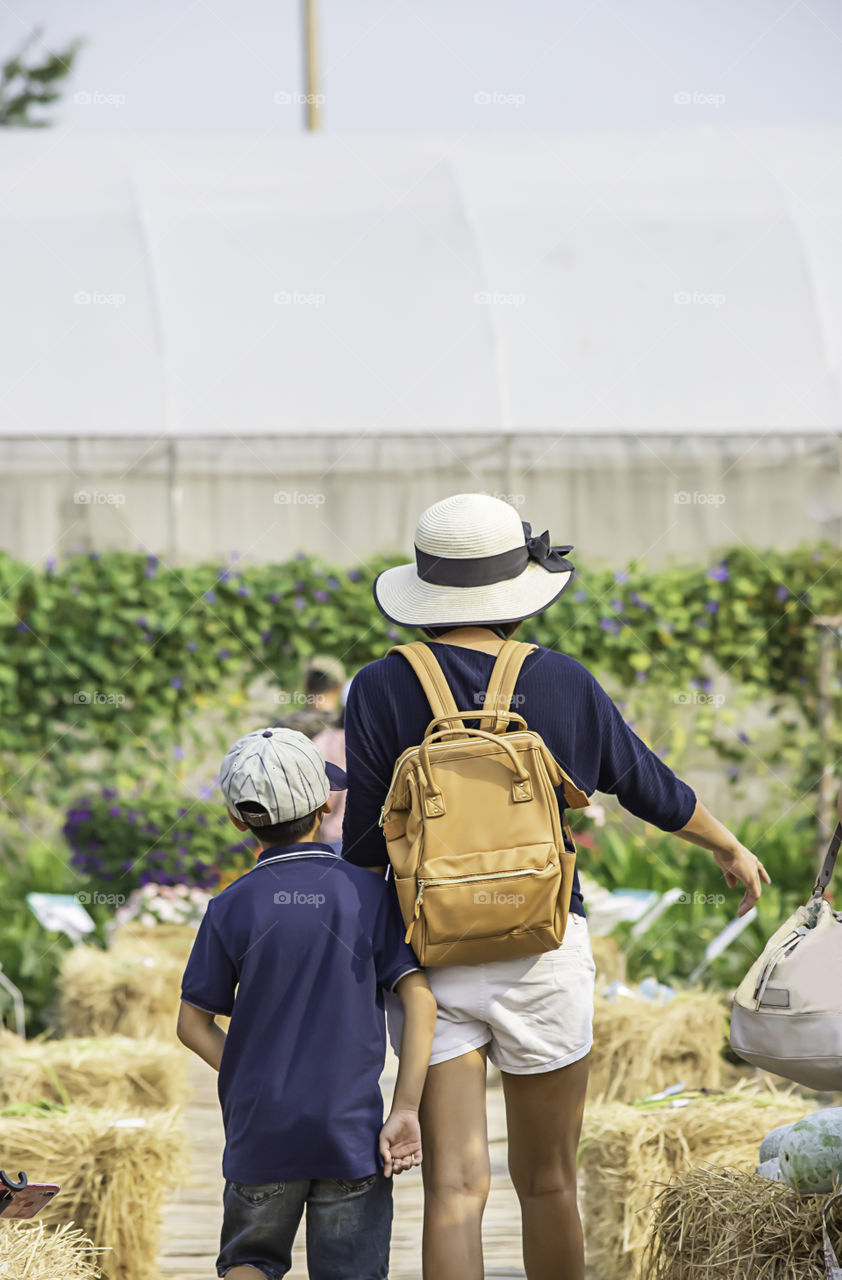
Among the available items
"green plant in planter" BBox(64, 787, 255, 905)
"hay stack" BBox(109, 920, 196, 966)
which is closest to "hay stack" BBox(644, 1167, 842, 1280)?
"hay stack" BBox(109, 920, 196, 966)

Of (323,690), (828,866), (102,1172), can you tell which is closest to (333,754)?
(323,690)

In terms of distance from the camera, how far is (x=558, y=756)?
207cm

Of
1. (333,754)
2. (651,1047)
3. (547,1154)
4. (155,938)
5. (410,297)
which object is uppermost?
(547,1154)

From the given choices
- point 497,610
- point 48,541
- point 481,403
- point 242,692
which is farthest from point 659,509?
point 497,610

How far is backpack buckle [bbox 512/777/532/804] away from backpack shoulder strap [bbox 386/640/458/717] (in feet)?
0.48

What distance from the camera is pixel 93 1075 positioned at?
3521mm

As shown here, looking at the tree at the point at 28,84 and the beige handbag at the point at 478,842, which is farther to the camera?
the tree at the point at 28,84

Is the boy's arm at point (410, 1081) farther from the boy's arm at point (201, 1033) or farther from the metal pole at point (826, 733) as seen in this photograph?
the metal pole at point (826, 733)

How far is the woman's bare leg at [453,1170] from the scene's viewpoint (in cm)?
198

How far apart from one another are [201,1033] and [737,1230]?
87 cm

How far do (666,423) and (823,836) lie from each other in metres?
2.86

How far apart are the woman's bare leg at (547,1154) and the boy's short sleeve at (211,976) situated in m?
0.48

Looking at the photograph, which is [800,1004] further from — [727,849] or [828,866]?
[727,849]

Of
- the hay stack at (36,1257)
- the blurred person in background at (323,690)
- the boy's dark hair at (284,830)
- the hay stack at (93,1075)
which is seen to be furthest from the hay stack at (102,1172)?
the blurred person in background at (323,690)
